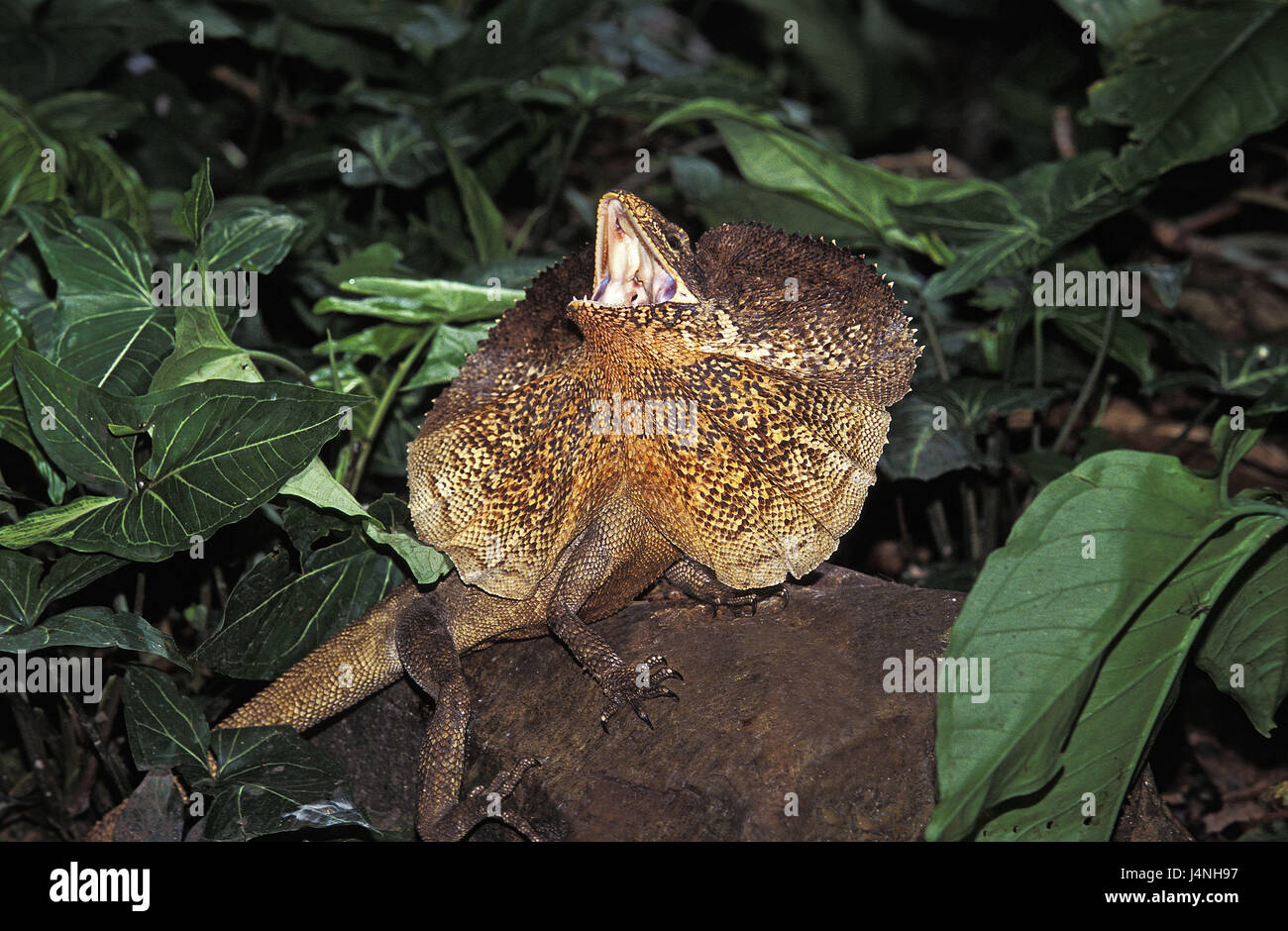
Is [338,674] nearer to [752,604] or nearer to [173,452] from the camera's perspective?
[173,452]

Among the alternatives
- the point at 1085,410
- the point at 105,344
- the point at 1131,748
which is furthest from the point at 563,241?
the point at 1131,748

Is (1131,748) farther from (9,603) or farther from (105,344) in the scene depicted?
(105,344)

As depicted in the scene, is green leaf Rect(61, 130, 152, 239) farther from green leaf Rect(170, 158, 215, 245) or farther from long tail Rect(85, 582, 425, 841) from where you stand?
long tail Rect(85, 582, 425, 841)

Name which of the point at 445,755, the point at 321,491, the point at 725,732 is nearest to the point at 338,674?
the point at 445,755

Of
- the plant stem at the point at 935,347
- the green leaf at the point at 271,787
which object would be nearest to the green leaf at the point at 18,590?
the green leaf at the point at 271,787

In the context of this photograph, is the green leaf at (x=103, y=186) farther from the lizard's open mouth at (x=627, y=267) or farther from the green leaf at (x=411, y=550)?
the lizard's open mouth at (x=627, y=267)
